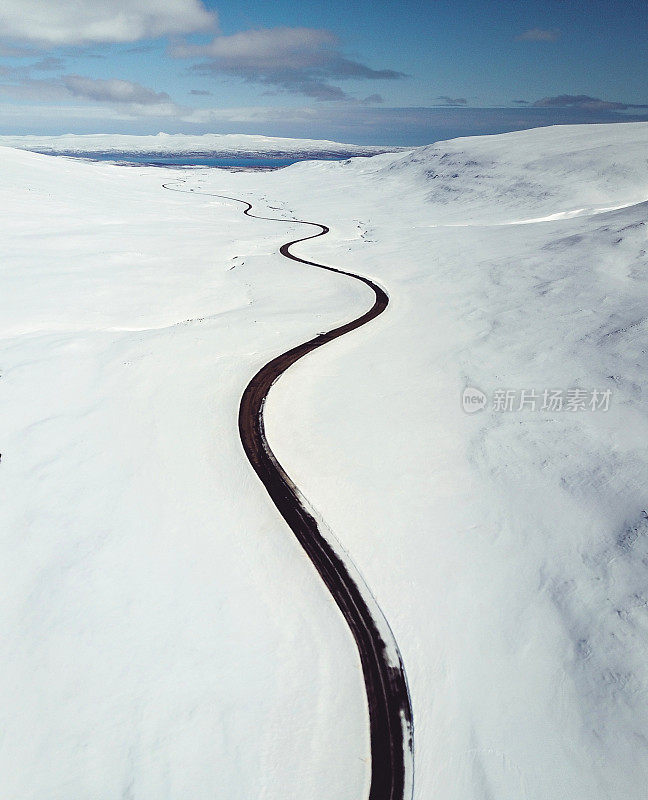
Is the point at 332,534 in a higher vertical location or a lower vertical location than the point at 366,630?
higher

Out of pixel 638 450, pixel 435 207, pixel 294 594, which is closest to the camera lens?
pixel 294 594

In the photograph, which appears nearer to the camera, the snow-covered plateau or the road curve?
the road curve

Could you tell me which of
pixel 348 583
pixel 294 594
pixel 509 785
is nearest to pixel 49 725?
pixel 294 594

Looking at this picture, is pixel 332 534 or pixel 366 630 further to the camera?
pixel 332 534

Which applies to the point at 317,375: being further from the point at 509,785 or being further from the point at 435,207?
the point at 435,207
